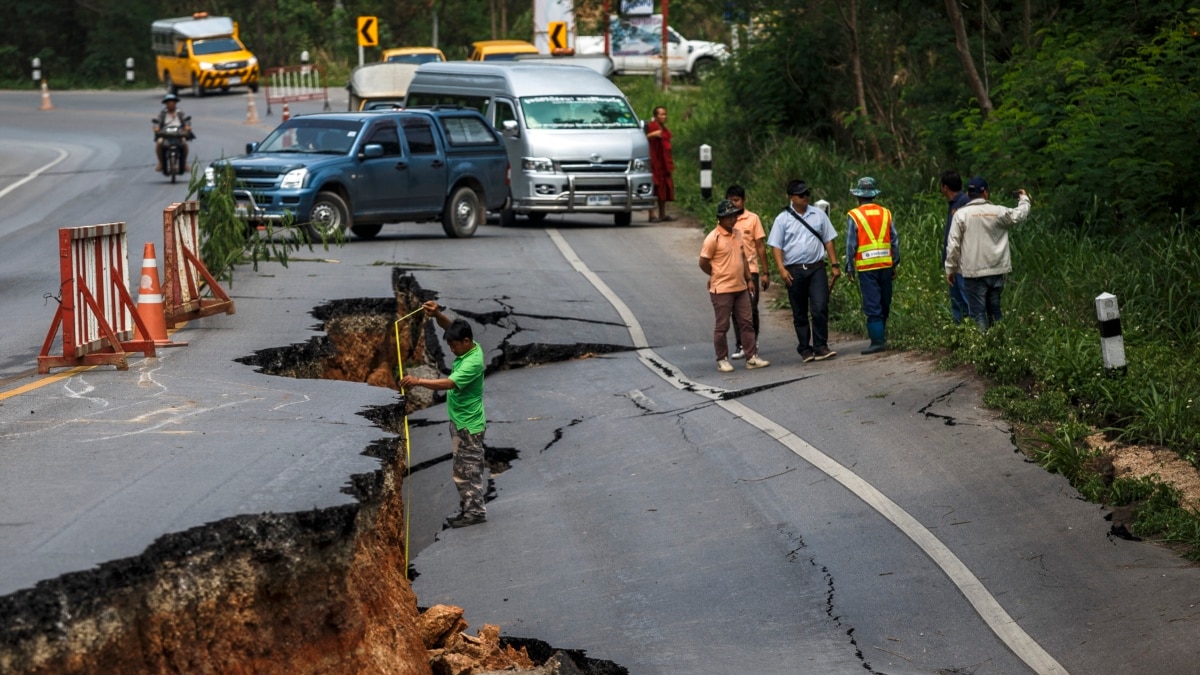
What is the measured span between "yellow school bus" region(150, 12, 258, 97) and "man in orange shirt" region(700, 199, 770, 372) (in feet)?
130

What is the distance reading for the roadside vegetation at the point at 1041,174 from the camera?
33.9 ft

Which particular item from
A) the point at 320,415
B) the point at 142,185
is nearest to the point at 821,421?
the point at 320,415

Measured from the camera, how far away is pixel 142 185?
2786 cm

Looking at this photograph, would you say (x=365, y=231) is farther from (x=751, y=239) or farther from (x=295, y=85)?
(x=295, y=85)

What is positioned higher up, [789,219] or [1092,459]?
[789,219]

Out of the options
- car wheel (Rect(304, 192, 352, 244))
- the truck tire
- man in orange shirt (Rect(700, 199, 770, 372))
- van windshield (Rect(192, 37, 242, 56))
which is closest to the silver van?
the truck tire

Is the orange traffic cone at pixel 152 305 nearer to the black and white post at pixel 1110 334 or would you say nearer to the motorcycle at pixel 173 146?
the black and white post at pixel 1110 334


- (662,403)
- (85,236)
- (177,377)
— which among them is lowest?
(662,403)

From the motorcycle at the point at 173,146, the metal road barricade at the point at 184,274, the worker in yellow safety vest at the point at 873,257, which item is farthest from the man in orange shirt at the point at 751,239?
the motorcycle at the point at 173,146

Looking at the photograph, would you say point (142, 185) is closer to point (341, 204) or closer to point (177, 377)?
point (341, 204)

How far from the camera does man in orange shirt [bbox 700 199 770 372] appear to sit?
1315cm

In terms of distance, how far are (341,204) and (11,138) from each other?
2245cm

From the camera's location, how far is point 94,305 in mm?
10281

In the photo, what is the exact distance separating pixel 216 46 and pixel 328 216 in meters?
34.2
